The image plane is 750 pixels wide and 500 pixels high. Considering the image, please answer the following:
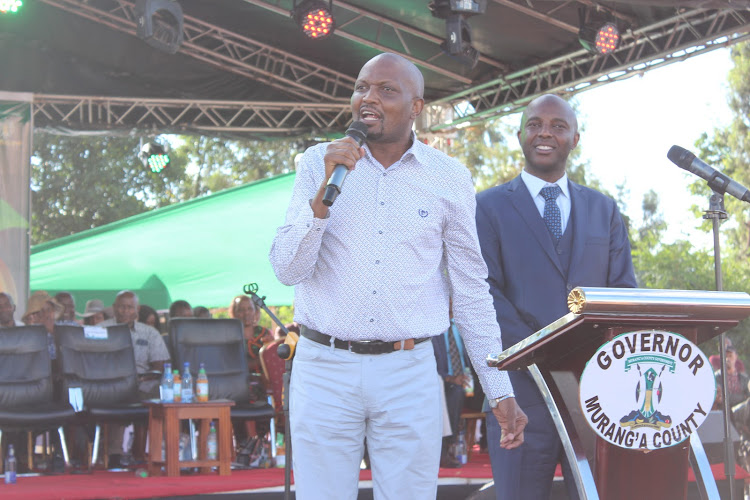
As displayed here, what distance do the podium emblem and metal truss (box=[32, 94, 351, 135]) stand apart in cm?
927

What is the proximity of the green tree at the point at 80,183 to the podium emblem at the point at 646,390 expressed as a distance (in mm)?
30182

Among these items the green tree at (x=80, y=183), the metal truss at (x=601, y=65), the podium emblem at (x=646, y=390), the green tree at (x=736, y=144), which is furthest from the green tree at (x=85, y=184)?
the podium emblem at (x=646, y=390)

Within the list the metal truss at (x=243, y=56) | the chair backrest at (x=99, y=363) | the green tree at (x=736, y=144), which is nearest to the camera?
the chair backrest at (x=99, y=363)

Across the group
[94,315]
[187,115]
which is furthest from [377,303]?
[187,115]

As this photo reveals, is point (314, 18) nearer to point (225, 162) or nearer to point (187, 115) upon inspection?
point (187, 115)

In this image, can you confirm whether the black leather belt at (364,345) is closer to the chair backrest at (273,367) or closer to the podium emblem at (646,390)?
the podium emblem at (646,390)

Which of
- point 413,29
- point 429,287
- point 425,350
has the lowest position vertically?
point 425,350

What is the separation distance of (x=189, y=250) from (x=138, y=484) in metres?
6.00

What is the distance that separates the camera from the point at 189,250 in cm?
1254

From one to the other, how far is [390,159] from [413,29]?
23.7ft

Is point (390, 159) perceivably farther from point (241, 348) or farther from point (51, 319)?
point (51, 319)

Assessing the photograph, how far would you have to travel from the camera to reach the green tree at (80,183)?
104 ft

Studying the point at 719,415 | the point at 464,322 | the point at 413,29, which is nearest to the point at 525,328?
the point at 464,322

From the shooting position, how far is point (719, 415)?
6746 mm
